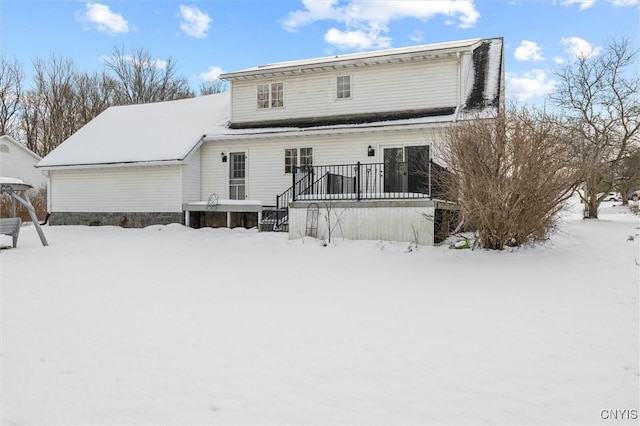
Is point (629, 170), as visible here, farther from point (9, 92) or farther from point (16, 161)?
point (9, 92)

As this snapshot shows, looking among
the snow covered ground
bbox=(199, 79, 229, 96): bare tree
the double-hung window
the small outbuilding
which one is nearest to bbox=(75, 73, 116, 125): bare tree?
the small outbuilding

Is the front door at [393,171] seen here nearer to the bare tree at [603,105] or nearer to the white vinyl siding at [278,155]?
the white vinyl siding at [278,155]

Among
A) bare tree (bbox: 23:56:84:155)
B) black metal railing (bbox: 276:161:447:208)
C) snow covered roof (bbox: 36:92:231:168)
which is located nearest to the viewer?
black metal railing (bbox: 276:161:447:208)

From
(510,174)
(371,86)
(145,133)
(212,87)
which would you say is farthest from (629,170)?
(212,87)

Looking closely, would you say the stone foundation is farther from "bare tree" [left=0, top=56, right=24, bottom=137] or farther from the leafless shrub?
"bare tree" [left=0, top=56, right=24, bottom=137]

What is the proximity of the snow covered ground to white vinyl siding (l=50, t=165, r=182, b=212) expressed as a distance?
8.69 meters

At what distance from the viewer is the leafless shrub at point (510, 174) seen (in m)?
7.97

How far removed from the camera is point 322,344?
11.6 feet

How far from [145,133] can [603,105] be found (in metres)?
21.3

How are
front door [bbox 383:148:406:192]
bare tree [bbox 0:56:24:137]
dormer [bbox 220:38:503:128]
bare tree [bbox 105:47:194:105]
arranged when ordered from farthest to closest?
bare tree [bbox 105:47:194:105], bare tree [bbox 0:56:24:137], dormer [bbox 220:38:503:128], front door [bbox 383:148:406:192]

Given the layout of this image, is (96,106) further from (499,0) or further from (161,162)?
(499,0)

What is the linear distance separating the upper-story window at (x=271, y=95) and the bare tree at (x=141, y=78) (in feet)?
76.1

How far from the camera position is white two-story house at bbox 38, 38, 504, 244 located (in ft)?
44.2

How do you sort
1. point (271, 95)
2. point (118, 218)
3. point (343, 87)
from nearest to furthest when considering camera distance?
point (343, 87) < point (271, 95) < point (118, 218)
